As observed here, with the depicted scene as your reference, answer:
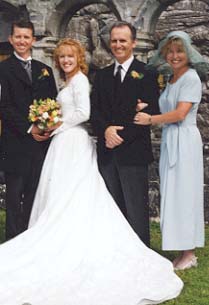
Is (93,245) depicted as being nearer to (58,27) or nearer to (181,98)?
(181,98)

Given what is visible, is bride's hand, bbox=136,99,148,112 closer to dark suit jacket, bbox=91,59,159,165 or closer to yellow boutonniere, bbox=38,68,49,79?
dark suit jacket, bbox=91,59,159,165

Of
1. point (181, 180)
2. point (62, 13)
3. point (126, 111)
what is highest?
point (62, 13)

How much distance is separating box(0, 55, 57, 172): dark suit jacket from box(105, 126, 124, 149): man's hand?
Answer: 26.9 inches

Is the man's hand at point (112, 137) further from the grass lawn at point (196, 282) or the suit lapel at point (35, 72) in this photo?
the grass lawn at point (196, 282)

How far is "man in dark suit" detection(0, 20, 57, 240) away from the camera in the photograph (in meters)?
6.63

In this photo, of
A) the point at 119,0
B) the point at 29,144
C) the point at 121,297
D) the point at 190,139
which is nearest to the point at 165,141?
the point at 190,139

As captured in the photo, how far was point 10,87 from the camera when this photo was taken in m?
6.68

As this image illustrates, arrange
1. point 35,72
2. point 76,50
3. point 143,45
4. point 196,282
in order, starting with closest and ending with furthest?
1. point 196,282
2. point 76,50
3. point 35,72
4. point 143,45

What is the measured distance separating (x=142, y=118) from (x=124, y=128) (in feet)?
0.57

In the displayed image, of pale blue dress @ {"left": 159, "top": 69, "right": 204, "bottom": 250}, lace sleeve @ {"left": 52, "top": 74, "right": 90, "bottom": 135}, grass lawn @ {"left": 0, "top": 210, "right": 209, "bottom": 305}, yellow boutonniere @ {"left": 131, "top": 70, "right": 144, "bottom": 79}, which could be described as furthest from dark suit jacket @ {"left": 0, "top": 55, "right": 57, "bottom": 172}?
grass lawn @ {"left": 0, "top": 210, "right": 209, "bottom": 305}

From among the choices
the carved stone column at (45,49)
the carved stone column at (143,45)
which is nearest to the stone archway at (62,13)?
the carved stone column at (45,49)

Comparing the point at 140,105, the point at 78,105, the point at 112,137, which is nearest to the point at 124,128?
the point at 112,137

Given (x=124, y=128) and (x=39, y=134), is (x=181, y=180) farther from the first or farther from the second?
(x=39, y=134)

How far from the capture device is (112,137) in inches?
248
